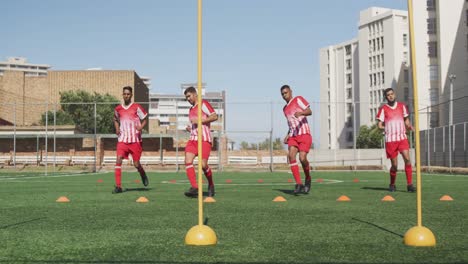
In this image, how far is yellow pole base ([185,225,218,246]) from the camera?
4.41 metres

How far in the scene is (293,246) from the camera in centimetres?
439

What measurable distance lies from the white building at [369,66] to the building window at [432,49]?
805cm

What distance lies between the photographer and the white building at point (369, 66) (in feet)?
288

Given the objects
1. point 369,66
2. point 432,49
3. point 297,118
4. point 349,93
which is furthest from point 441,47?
point 297,118

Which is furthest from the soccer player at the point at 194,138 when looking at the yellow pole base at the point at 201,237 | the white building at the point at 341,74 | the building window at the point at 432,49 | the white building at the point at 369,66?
the white building at the point at 341,74

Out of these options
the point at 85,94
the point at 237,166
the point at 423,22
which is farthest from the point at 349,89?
the point at 237,166

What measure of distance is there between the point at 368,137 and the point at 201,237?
254 ft

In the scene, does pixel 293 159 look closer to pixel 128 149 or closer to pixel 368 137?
pixel 128 149

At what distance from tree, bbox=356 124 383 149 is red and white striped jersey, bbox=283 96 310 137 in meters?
64.7

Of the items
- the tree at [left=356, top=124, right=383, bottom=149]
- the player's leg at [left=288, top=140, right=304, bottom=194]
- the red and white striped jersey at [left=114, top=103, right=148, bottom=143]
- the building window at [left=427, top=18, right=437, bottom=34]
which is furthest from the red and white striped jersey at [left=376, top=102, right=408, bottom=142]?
the building window at [left=427, top=18, right=437, bottom=34]

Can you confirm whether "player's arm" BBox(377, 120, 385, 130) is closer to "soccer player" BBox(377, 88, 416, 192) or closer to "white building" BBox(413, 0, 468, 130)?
"soccer player" BBox(377, 88, 416, 192)

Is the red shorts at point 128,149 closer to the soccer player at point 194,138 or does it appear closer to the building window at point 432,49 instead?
the soccer player at point 194,138

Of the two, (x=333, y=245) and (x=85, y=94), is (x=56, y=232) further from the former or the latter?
(x=85, y=94)

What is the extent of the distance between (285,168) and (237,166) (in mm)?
3302
